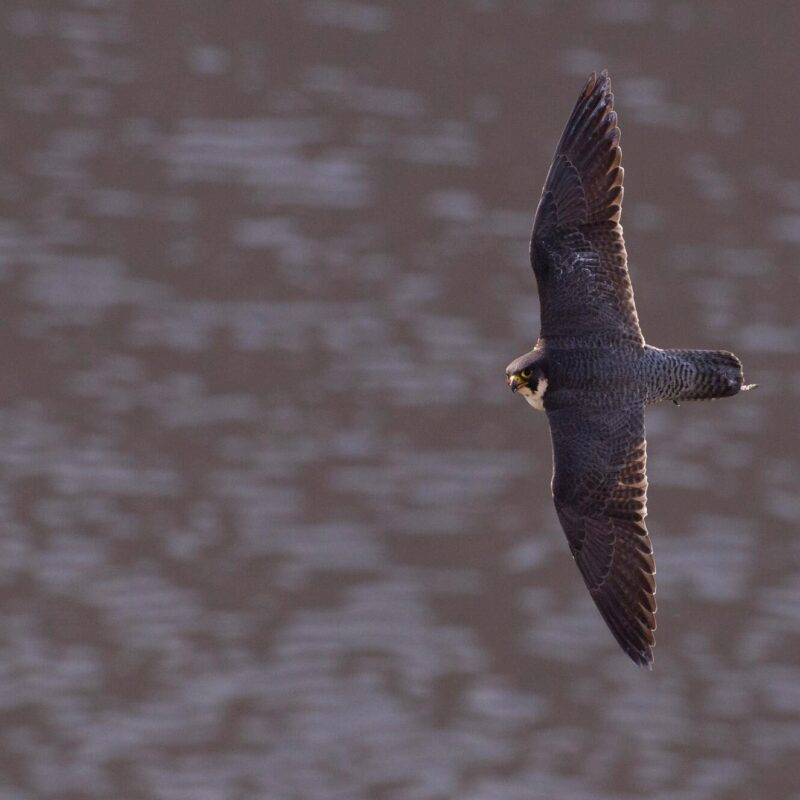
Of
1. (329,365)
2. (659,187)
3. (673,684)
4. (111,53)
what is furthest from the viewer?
(111,53)

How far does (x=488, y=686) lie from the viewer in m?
36.4

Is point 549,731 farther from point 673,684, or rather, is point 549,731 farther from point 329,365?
point 329,365

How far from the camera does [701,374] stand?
52.7ft

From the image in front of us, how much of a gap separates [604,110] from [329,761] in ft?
64.3

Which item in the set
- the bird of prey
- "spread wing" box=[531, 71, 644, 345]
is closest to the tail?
the bird of prey

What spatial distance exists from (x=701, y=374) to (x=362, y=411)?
25.9 metres

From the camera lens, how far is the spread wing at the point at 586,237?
53.9 ft

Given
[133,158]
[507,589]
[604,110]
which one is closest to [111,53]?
[133,158]

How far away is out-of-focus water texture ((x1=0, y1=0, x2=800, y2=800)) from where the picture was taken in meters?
35.7

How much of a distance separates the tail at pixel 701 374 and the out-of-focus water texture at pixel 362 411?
63.1 ft

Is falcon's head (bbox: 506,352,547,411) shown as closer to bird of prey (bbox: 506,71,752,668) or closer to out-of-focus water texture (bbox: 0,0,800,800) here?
bird of prey (bbox: 506,71,752,668)

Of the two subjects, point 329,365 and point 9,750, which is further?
point 329,365

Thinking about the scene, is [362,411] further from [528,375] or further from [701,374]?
[701,374]

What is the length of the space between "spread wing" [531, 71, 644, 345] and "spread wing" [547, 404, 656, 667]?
60cm
